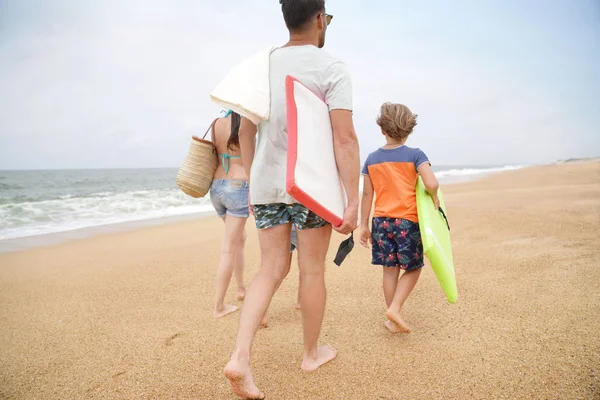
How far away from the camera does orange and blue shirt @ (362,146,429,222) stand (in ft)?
8.01

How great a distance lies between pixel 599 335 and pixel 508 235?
8.74 feet

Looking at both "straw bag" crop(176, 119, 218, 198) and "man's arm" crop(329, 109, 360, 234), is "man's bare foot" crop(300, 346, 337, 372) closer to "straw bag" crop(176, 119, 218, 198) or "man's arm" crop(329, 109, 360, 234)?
"man's arm" crop(329, 109, 360, 234)

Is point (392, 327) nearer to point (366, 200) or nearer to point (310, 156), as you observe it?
point (366, 200)

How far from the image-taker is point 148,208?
37.4 feet

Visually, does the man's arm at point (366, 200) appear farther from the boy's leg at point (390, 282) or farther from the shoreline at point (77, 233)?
the shoreline at point (77, 233)

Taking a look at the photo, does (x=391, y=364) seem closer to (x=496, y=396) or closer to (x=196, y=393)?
(x=496, y=396)

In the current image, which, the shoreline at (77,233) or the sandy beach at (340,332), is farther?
the shoreline at (77,233)

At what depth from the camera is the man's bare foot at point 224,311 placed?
2.87 m

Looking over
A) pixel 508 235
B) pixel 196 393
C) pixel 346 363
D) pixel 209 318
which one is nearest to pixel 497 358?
pixel 346 363

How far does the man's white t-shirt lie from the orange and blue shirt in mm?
857

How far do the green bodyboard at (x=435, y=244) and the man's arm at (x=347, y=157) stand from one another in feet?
2.18

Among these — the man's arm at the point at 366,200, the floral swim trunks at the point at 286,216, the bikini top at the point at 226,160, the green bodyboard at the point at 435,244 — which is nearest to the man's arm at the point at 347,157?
the floral swim trunks at the point at 286,216

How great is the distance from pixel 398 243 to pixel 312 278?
2.66 feet

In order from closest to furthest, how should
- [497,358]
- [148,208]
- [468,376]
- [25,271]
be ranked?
[468,376]
[497,358]
[25,271]
[148,208]
